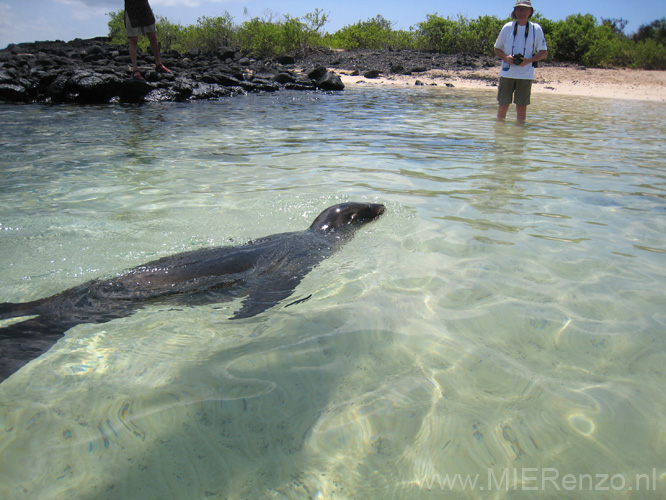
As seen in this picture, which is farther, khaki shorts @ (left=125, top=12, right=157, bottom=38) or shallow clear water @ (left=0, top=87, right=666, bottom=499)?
khaki shorts @ (left=125, top=12, right=157, bottom=38)

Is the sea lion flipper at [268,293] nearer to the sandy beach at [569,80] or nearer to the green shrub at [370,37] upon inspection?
the sandy beach at [569,80]

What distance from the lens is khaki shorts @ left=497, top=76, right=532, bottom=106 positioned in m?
9.45

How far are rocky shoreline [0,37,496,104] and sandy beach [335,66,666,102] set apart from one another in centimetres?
136

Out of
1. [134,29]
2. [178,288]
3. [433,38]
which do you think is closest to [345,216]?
[178,288]

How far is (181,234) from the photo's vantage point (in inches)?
179

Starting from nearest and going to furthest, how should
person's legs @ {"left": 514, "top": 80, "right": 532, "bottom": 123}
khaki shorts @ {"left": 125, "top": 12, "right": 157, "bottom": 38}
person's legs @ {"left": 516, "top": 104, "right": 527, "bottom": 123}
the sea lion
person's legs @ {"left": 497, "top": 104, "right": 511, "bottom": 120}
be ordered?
the sea lion < person's legs @ {"left": 514, "top": 80, "right": 532, "bottom": 123} < person's legs @ {"left": 516, "top": 104, "right": 527, "bottom": 123} < person's legs @ {"left": 497, "top": 104, "right": 511, "bottom": 120} < khaki shorts @ {"left": 125, "top": 12, "right": 157, "bottom": 38}

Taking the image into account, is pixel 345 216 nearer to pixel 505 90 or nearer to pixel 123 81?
pixel 505 90

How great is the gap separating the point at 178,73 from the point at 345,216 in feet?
61.8

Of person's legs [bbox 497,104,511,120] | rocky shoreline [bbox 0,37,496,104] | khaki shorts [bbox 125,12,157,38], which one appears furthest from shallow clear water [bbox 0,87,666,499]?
rocky shoreline [bbox 0,37,496,104]

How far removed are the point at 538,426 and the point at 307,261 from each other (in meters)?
2.25

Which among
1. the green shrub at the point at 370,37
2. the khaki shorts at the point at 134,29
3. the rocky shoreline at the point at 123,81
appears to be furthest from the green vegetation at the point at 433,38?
the khaki shorts at the point at 134,29

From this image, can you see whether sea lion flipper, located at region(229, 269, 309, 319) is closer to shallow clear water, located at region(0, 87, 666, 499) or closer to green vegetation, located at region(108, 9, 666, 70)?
shallow clear water, located at region(0, 87, 666, 499)

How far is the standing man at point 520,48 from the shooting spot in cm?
862

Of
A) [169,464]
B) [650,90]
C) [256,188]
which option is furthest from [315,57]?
[169,464]
